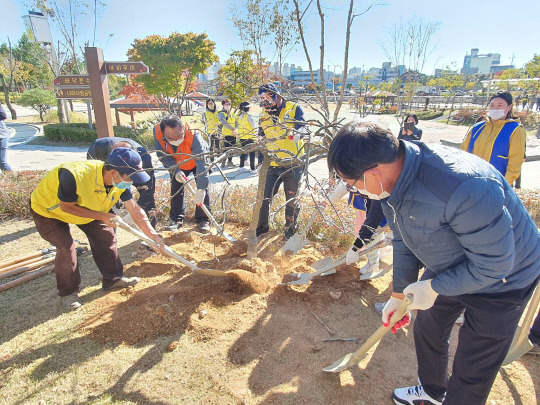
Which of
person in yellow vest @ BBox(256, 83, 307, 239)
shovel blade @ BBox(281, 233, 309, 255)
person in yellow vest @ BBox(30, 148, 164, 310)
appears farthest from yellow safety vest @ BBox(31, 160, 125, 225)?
shovel blade @ BBox(281, 233, 309, 255)

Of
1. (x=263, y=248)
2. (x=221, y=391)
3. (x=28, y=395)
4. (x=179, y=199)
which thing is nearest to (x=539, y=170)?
(x=263, y=248)

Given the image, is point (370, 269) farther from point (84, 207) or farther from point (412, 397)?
point (84, 207)

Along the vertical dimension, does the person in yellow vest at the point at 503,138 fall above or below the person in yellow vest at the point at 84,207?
above

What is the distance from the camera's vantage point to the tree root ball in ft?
9.31

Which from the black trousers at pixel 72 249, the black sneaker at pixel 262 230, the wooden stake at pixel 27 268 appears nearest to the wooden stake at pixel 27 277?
the wooden stake at pixel 27 268

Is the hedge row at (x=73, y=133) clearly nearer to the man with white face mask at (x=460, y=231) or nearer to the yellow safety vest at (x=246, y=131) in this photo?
the yellow safety vest at (x=246, y=131)

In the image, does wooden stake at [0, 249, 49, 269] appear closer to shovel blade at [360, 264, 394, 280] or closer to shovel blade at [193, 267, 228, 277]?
shovel blade at [193, 267, 228, 277]

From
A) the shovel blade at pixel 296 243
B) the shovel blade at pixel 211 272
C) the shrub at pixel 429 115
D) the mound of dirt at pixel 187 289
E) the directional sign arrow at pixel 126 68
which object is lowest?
the mound of dirt at pixel 187 289

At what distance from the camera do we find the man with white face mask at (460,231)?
1.15m

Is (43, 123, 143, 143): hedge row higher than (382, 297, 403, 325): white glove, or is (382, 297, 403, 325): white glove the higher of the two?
(43, 123, 143, 143): hedge row

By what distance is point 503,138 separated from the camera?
10.2 ft

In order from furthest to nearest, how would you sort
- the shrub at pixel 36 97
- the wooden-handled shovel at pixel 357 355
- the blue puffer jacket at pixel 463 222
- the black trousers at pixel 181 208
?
1. the shrub at pixel 36 97
2. the black trousers at pixel 181 208
3. the wooden-handled shovel at pixel 357 355
4. the blue puffer jacket at pixel 463 222

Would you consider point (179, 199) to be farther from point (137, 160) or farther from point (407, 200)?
point (407, 200)

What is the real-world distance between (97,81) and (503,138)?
5.46m
